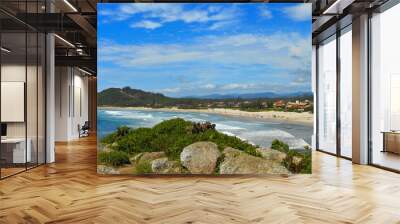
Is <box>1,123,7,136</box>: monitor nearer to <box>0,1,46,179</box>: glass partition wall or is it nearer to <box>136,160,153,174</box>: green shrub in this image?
<box>0,1,46,179</box>: glass partition wall

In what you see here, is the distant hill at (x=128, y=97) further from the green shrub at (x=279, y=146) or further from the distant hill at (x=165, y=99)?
the green shrub at (x=279, y=146)

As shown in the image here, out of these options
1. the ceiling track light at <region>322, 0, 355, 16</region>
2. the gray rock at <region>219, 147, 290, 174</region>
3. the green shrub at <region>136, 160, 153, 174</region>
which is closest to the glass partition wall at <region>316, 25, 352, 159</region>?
the ceiling track light at <region>322, 0, 355, 16</region>

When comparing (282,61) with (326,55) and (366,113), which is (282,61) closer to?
(366,113)

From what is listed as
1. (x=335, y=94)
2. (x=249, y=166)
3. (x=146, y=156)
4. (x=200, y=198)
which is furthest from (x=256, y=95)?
(x=335, y=94)

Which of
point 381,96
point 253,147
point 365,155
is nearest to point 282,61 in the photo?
point 253,147

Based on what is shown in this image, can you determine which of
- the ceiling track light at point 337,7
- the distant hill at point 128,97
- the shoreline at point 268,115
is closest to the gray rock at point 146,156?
the shoreline at point 268,115

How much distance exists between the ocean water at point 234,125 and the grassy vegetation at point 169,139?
0.11 m

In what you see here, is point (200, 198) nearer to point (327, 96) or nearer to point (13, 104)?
point (13, 104)

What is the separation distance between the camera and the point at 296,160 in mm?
6609

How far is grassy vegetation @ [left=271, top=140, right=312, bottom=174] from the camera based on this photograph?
6574 millimetres

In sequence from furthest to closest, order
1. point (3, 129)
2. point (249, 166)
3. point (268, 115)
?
point (268, 115) → point (249, 166) → point (3, 129)

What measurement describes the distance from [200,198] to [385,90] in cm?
450

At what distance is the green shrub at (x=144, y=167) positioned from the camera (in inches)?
261

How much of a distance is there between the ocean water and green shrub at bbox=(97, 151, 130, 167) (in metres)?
0.34
